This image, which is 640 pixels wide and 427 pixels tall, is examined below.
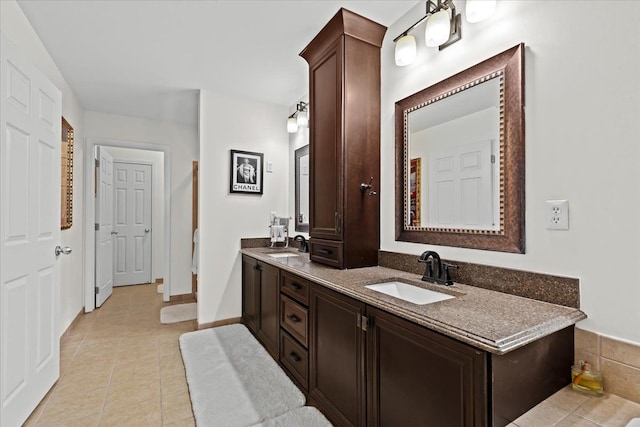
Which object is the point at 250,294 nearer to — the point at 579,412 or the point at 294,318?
the point at 294,318

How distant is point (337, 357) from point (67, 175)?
123 inches

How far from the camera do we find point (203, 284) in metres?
3.11

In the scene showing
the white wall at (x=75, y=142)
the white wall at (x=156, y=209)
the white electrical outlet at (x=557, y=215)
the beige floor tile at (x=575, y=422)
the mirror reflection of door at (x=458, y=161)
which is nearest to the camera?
the beige floor tile at (x=575, y=422)

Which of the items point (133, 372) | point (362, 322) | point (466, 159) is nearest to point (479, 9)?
point (466, 159)

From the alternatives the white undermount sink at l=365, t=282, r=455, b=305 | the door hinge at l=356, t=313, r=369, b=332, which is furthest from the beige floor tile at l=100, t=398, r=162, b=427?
the white undermount sink at l=365, t=282, r=455, b=305

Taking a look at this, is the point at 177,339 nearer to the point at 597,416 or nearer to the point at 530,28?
the point at 597,416

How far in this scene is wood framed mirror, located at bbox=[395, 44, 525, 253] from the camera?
1.36 meters

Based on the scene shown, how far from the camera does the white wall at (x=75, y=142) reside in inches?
71.8

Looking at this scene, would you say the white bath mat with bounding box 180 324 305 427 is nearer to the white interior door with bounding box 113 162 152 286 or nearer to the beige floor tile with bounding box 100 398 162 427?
the beige floor tile with bounding box 100 398 162 427

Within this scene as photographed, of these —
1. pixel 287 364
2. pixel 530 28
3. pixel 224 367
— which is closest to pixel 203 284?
pixel 224 367

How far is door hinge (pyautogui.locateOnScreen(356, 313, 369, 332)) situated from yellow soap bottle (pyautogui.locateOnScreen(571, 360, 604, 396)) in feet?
2.43

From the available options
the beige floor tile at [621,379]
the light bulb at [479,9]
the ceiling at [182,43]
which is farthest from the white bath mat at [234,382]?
the ceiling at [182,43]

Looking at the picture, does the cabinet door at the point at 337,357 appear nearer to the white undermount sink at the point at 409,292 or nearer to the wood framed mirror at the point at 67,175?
the white undermount sink at the point at 409,292

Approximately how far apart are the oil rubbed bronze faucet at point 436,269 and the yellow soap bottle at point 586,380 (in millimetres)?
568
